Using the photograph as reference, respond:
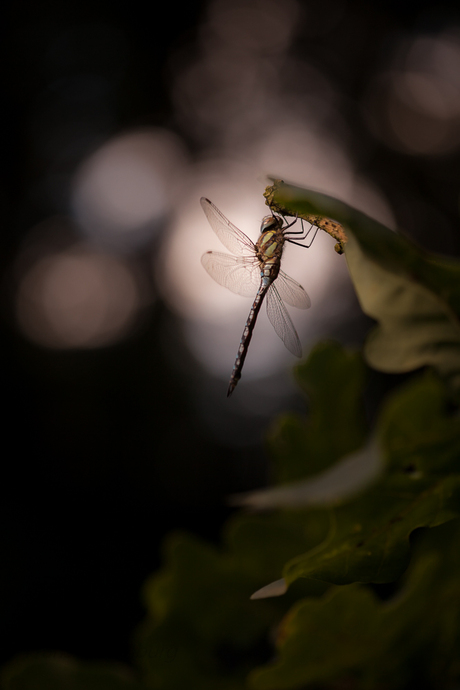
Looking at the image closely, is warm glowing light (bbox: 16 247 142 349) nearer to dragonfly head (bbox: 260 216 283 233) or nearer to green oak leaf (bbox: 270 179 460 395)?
dragonfly head (bbox: 260 216 283 233)

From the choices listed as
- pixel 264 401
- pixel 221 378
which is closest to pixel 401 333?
pixel 264 401

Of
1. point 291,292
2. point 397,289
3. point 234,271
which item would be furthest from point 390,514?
point 234,271

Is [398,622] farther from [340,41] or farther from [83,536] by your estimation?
[340,41]

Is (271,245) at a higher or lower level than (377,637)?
higher

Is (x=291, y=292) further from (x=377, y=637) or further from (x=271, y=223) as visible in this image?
(x=377, y=637)

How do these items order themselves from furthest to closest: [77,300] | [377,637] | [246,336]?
1. [77,300]
2. [246,336]
3. [377,637]

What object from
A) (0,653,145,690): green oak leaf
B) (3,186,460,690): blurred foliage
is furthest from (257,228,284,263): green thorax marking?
(0,653,145,690): green oak leaf
